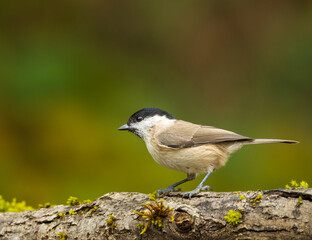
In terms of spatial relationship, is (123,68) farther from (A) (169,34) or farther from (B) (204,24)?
(B) (204,24)

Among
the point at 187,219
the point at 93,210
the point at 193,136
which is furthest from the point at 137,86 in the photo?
the point at 187,219

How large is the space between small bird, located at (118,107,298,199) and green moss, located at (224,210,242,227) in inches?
28.4

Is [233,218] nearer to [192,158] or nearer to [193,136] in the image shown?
[192,158]

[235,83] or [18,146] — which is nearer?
[18,146]

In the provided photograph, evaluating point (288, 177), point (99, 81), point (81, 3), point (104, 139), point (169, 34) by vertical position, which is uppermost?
point (81, 3)

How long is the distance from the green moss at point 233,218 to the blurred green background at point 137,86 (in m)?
2.52

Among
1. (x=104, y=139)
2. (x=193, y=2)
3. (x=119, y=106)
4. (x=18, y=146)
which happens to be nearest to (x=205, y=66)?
(x=193, y=2)

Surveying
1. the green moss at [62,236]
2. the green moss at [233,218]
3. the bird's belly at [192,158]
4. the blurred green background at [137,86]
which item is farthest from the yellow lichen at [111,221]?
the blurred green background at [137,86]

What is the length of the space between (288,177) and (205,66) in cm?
236

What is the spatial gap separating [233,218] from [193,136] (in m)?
1.09

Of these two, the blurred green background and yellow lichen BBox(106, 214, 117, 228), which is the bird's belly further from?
the blurred green background

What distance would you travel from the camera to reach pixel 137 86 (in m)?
5.87

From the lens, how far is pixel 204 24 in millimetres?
6465

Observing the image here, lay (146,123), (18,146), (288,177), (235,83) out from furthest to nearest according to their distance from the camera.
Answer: (235,83) < (18,146) < (288,177) < (146,123)
